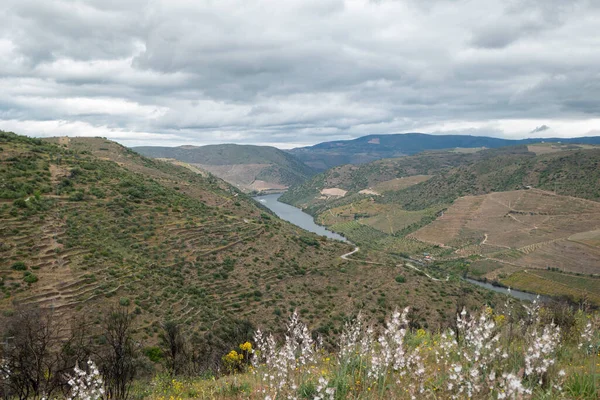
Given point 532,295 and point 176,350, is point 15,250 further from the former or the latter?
point 532,295

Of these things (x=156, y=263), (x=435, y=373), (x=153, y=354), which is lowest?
(x=153, y=354)

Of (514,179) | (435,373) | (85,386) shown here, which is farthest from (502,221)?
(85,386)

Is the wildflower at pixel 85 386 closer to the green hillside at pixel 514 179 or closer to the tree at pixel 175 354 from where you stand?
the tree at pixel 175 354

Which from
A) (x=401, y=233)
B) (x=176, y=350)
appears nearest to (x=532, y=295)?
(x=401, y=233)

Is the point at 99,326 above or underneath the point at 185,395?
underneath

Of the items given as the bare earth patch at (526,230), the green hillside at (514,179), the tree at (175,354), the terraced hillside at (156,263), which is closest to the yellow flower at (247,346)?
the tree at (175,354)

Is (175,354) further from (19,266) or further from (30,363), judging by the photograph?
(19,266)
